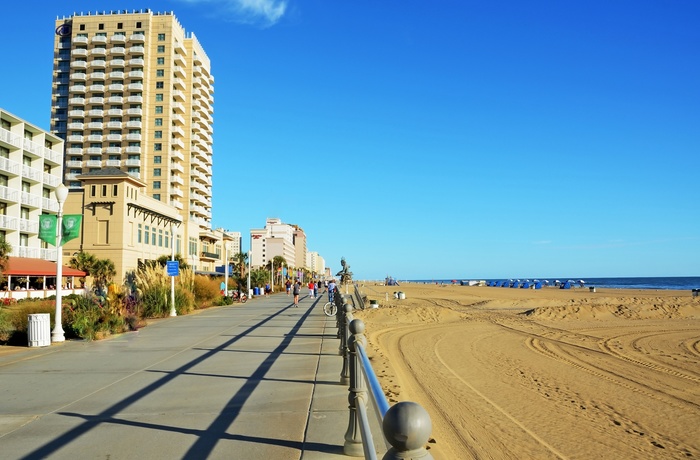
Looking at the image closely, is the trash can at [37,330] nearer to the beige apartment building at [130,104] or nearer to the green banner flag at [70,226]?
the green banner flag at [70,226]

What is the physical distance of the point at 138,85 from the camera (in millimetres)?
78812

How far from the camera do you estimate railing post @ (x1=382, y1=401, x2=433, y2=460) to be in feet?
6.34

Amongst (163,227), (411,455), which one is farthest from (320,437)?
(163,227)

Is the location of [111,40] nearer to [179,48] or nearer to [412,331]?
[179,48]

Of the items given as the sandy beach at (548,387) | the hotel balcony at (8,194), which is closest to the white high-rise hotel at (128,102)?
the hotel balcony at (8,194)

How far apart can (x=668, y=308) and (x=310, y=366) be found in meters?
27.0

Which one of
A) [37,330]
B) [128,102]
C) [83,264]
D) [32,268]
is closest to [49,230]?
[37,330]

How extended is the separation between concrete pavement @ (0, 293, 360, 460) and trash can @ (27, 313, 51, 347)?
1.46 feet

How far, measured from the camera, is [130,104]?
260 ft

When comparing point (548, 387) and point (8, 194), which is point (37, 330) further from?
point (8, 194)

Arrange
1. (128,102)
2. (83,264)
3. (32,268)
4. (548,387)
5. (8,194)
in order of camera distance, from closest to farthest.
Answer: (548,387) → (32,268) → (8,194) → (83,264) → (128,102)

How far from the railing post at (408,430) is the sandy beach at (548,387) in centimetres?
375

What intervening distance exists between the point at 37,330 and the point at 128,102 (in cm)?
7341

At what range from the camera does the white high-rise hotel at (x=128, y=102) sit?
78.7 metres
